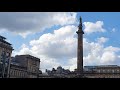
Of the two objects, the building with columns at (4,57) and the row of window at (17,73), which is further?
the row of window at (17,73)

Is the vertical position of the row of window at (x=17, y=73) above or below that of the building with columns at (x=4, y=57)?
below

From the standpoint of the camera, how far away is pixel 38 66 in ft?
301

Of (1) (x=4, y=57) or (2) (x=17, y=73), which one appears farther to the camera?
(2) (x=17, y=73)

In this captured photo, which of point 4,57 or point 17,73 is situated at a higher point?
point 4,57

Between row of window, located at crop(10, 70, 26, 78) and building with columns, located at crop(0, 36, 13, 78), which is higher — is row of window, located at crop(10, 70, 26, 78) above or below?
below

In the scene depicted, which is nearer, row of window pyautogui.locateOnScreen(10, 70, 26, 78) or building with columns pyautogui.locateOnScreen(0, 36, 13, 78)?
building with columns pyautogui.locateOnScreen(0, 36, 13, 78)

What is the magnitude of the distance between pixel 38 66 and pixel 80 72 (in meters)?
36.0
